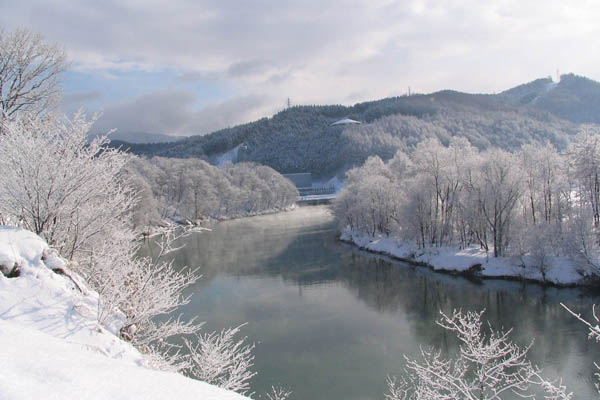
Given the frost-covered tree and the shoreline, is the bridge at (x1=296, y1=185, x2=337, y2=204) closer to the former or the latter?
the shoreline

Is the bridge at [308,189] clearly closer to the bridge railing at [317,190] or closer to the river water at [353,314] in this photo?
the bridge railing at [317,190]

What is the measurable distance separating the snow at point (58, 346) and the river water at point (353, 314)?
31.5 feet

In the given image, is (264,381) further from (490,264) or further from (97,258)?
(490,264)

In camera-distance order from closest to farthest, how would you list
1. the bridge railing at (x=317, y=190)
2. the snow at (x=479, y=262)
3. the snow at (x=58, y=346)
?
the snow at (x=58, y=346), the snow at (x=479, y=262), the bridge railing at (x=317, y=190)

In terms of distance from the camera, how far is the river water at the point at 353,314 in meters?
16.1

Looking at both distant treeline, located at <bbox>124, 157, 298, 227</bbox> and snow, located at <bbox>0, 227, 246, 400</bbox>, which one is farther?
distant treeline, located at <bbox>124, 157, 298, 227</bbox>

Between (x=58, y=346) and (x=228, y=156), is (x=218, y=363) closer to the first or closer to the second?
(x=58, y=346)

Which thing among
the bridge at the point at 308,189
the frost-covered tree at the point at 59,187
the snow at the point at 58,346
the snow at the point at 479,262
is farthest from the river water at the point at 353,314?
the bridge at the point at 308,189

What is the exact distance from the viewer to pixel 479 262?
30984mm

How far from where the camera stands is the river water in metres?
16.1

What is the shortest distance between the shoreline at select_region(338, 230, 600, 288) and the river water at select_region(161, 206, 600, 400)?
100 centimetres

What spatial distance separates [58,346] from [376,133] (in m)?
151

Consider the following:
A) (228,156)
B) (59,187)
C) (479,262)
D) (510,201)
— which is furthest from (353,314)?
(228,156)

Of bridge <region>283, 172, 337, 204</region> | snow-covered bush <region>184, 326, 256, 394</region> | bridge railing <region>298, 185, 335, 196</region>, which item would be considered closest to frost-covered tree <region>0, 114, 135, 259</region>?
snow-covered bush <region>184, 326, 256, 394</region>
